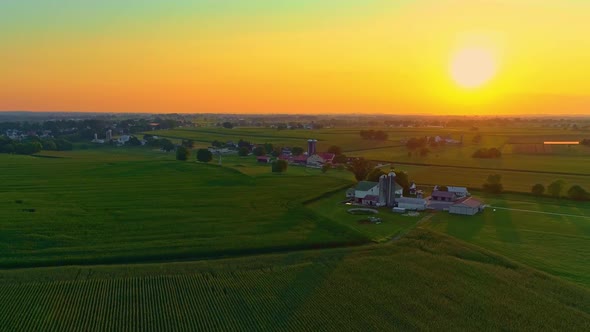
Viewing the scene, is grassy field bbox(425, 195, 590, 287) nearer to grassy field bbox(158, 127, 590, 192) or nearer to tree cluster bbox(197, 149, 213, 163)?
→ grassy field bbox(158, 127, 590, 192)

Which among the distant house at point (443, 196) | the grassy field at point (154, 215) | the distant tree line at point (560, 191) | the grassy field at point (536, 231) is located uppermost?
the distant tree line at point (560, 191)

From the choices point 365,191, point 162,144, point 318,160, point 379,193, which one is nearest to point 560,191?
point 379,193

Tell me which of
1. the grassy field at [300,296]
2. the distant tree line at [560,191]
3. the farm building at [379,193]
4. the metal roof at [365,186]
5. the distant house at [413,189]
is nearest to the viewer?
the grassy field at [300,296]

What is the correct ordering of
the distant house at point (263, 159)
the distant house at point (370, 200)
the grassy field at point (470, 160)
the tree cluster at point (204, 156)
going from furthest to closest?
the distant house at point (263, 159)
the tree cluster at point (204, 156)
the grassy field at point (470, 160)
the distant house at point (370, 200)

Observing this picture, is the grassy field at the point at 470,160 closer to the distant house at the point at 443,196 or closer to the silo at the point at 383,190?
the distant house at the point at 443,196

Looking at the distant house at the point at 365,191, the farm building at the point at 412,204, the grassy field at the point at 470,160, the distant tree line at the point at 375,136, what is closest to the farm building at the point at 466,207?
the farm building at the point at 412,204

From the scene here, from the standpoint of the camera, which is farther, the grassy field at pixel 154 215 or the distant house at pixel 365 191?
the distant house at pixel 365 191

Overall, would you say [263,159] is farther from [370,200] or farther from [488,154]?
[488,154]

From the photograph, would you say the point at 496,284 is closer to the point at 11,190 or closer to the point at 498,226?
the point at 498,226
